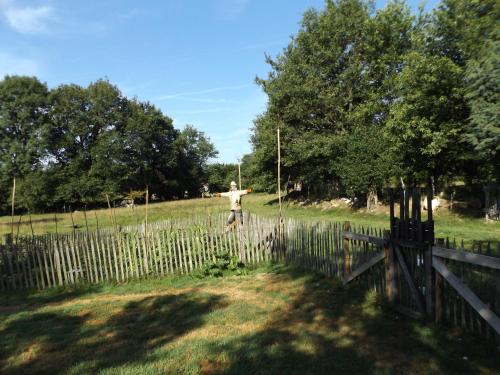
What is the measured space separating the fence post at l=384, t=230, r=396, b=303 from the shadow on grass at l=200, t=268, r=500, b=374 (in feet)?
0.92

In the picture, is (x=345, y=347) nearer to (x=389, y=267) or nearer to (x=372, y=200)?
(x=389, y=267)

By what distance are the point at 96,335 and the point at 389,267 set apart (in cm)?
476

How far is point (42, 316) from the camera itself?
249 inches

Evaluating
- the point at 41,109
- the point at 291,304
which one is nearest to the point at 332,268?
the point at 291,304

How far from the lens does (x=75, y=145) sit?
47875 mm

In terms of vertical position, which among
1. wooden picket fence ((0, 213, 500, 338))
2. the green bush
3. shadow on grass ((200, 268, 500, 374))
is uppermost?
wooden picket fence ((0, 213, 500, 338))

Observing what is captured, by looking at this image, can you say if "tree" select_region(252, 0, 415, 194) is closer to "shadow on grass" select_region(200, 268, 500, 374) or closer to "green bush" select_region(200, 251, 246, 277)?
"green bush" select_region(200, 251, 246, 277)

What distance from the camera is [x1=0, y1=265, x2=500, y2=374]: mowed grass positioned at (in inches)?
159

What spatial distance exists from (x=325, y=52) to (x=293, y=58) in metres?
2.78

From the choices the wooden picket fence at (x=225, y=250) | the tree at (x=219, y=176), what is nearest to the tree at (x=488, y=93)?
the wooden picket fence at (x=225, y=250)

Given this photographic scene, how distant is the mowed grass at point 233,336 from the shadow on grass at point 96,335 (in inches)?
0.6

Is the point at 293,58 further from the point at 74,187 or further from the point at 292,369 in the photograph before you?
the point at 74,187

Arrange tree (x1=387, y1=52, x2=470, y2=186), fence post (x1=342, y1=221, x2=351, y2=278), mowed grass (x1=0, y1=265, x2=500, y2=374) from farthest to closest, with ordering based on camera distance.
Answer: tree (x1=387, y1=52, x2=470, y2=186), fence post (x1=342, y1=221, x2=351, y2=278), mowed grass (x1=0, y1=265, x2=500, y2=374)

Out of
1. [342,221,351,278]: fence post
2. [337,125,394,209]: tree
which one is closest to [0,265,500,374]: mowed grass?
[342,221,351,278]: fence post
